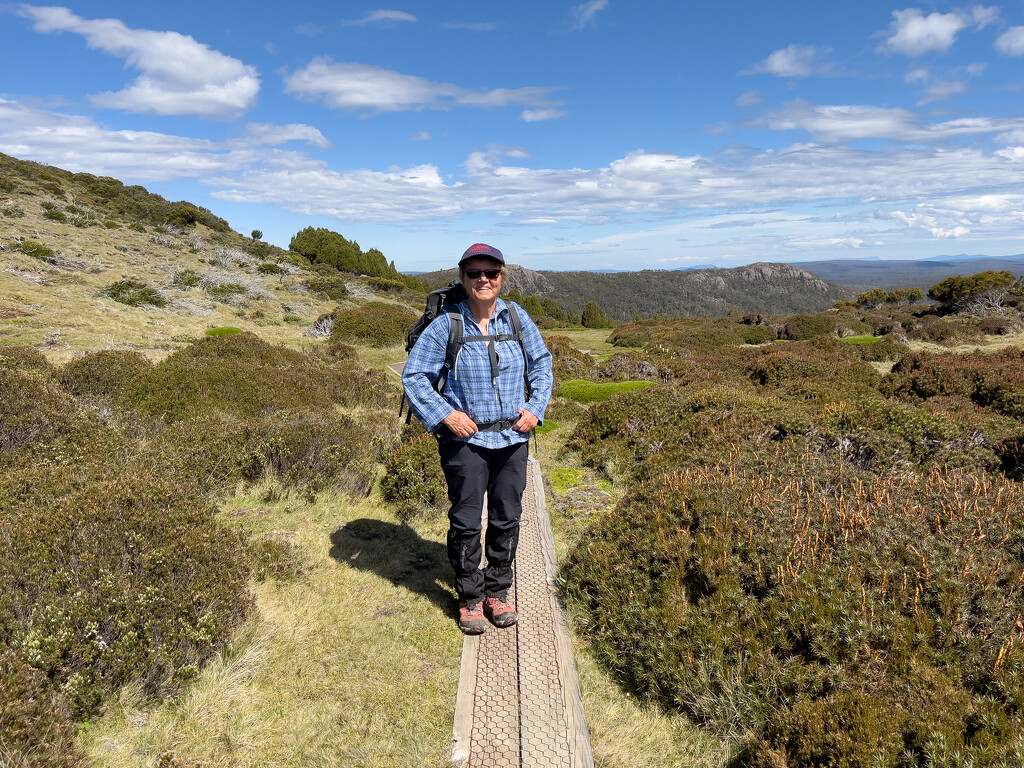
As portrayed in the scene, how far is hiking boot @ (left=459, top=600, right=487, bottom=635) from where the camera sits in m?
3.75

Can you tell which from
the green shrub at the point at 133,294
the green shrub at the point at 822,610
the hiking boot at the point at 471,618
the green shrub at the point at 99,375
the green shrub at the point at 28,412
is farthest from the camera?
the green shrub at the point at 133,294

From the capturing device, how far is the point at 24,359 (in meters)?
9.55

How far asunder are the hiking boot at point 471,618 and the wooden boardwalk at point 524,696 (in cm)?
6

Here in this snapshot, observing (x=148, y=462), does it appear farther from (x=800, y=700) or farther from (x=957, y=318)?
(x=957, y=318)

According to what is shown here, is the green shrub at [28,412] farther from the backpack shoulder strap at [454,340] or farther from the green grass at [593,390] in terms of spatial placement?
the green grass at [593,390]

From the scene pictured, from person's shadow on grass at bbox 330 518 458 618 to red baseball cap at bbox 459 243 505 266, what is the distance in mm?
2777

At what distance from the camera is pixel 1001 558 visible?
338 centimetres

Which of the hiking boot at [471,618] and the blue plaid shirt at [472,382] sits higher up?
the blue plaid shirt at [472,382]

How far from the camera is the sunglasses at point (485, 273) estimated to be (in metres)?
3.38

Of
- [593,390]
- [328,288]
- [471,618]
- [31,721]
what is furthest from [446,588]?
[328,288]

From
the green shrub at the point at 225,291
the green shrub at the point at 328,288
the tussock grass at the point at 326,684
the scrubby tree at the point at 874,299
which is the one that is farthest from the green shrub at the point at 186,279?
the scrubby tree at the point at 874,299

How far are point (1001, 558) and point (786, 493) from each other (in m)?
1.42

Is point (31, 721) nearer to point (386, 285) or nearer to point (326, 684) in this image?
point (326, 684)

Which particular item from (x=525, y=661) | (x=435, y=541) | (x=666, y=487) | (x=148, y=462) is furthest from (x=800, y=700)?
(x=148, y=462)
